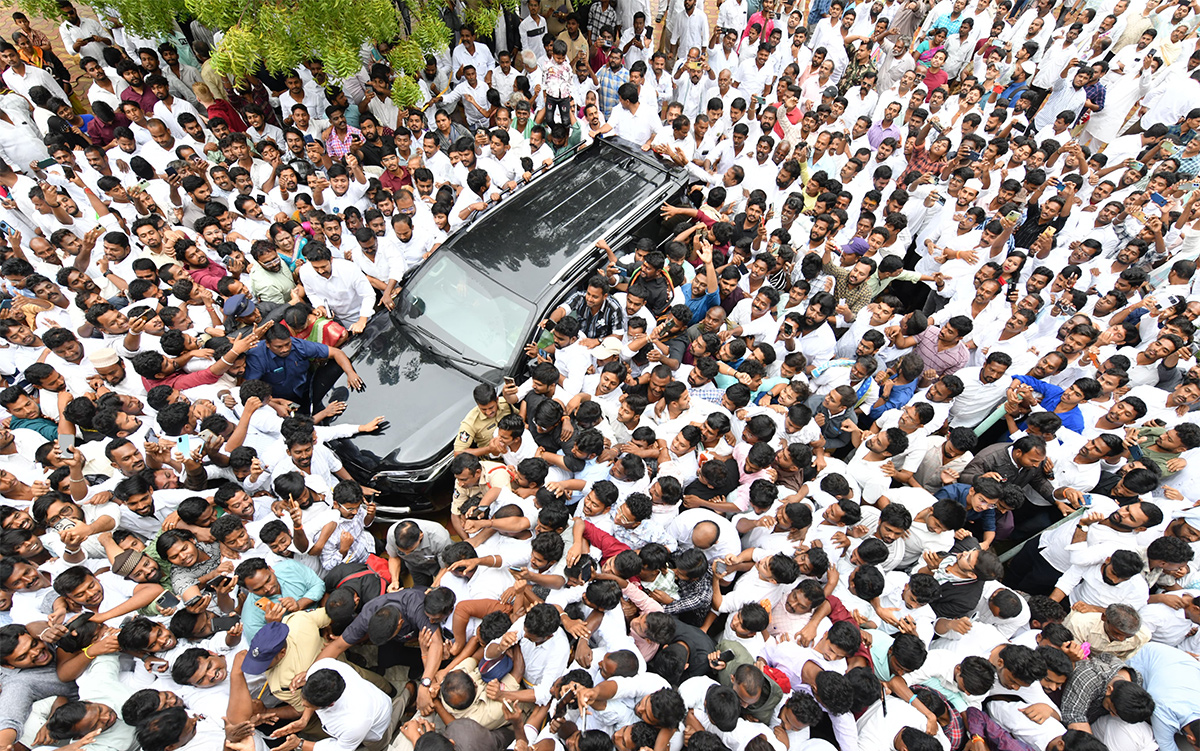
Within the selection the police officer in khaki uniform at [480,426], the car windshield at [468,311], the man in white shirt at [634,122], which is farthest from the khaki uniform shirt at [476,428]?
the man in white shirt at [634,122]

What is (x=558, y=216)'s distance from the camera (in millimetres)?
5805

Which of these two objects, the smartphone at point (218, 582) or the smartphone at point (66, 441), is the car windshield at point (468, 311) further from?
the smartphone at point (66, 441)

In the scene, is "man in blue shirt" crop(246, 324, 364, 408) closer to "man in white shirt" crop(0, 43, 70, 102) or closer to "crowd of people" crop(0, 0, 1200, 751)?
"crowd of people" crop(0, 0, 1200, 751)

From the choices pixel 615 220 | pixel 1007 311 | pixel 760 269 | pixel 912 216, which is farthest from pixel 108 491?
pixel 912 216

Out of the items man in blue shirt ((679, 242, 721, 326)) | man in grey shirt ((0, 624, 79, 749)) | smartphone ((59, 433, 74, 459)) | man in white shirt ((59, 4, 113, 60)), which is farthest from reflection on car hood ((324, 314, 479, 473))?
man in white shirt ((59, 4, 113, 60))

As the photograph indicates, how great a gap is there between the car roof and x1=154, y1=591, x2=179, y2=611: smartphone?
324cm

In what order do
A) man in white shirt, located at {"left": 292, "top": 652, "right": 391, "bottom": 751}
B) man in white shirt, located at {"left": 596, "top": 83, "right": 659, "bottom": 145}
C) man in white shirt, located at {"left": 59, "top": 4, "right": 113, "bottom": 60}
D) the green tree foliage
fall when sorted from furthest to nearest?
man in white shirt, located at {"left": 59, "top": 4, "right": 113, "bottom": 60} → man in white shirt, located at {"left": 596, "top": 83, "right": 659, "bottom": 145} → the green tree foliage → man in white shirt, located at {"left": 292, "top": 652, "right": 391, "bottom": 751}

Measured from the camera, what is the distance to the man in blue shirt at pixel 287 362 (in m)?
4.57

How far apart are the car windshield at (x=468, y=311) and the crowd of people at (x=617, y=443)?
30 centimetres

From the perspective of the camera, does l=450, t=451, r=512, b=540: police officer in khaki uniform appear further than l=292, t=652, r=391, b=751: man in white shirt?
Yes

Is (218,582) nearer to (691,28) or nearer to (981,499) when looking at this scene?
(981,499)

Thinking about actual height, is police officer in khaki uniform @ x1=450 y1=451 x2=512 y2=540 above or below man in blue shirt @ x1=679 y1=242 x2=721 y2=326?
below

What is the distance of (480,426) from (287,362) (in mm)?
1724

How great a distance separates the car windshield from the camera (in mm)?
5012
